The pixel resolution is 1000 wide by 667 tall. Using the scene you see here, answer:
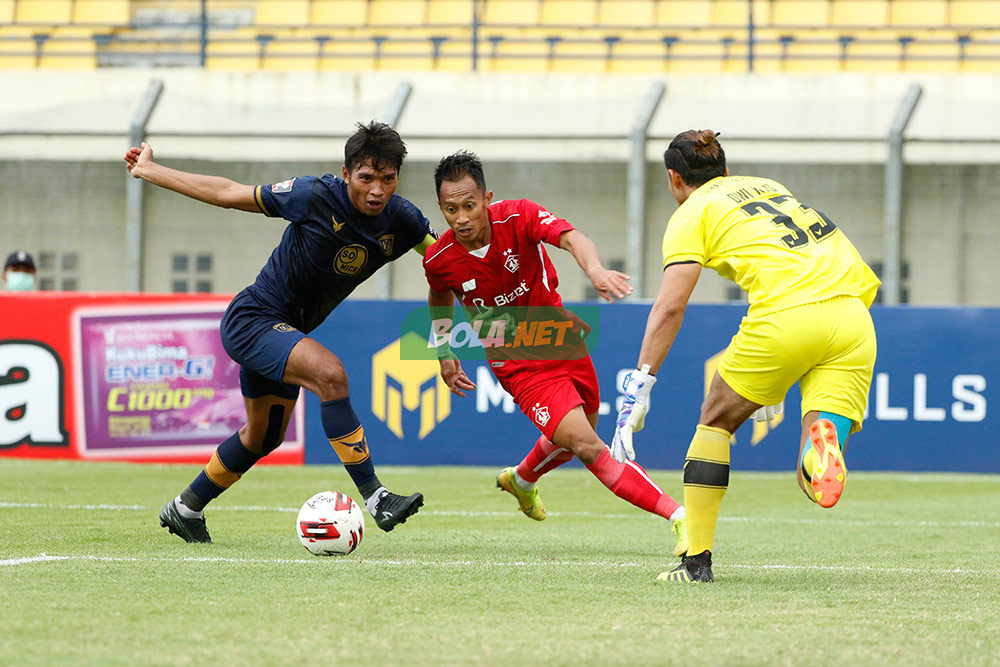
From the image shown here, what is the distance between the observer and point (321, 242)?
5875mm

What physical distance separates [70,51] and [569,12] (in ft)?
28.6

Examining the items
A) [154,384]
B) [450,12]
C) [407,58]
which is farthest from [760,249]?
[450,12]

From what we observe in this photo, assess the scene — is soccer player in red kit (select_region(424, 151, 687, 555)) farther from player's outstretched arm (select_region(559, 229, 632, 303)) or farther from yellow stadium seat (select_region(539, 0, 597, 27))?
yellow stadium seat (select_region(539, 0, 597, 27))

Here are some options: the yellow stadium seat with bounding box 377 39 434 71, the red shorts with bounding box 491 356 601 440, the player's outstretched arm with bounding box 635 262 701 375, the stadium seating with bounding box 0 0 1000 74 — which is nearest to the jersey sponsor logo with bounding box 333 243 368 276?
the red shorts with bounding box 491 356 601 440

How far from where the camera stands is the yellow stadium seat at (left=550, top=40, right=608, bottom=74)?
68.3 ft

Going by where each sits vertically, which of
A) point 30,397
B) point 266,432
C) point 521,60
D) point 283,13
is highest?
point 283,13

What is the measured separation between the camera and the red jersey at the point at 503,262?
6.05m

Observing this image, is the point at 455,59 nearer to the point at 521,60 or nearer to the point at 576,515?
the point at 521,60

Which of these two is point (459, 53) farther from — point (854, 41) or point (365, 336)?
point (365, 336)

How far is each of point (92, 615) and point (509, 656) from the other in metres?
1.42

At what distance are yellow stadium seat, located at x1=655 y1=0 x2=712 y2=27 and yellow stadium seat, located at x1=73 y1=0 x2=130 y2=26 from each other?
9.61m

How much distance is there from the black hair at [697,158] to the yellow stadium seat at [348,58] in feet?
54.4

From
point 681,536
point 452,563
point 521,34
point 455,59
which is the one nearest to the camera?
point 681,536

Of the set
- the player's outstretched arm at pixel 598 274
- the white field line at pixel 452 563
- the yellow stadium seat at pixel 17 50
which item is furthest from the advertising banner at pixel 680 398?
the yellow stadium seat at pixel 17 50
